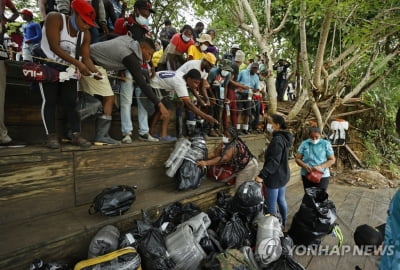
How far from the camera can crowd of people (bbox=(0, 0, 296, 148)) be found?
262cm

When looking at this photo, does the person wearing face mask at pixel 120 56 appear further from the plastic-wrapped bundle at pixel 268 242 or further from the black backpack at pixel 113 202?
the plastic-wrapped bundle at pixel 268 242

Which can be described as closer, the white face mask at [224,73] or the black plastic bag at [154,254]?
the black plastic bag at [154,254]

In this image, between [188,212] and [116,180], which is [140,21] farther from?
[188,212]

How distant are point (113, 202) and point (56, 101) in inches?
54.7

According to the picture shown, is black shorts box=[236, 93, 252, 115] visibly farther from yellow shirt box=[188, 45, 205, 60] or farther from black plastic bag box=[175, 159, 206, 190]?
black plastic bag box=[175, 159, 206, 190]

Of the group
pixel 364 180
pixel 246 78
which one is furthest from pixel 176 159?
pixel 364 180

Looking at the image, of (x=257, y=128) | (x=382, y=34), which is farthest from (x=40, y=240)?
(x=382, y=34)

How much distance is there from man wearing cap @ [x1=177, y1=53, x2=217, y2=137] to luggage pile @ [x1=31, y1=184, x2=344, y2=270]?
2.02 metres

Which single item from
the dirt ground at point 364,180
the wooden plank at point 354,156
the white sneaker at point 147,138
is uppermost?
the white sneaker at point 147,138

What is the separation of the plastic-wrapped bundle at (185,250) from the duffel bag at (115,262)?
38cm

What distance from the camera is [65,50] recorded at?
8.75ft

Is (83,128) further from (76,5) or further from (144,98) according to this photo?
(76,5)

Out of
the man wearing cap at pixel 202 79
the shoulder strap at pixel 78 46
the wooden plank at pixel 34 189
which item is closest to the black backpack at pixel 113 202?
the wooden plank at pixel 34 189

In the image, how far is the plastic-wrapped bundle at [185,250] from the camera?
2312 mm
